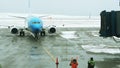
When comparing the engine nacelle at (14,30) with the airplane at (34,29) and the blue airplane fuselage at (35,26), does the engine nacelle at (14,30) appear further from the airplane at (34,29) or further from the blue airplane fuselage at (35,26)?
the blue airplane fuselage at (35,26)

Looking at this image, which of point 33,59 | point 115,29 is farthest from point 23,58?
point 115,29

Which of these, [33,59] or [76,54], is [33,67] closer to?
[33,59]

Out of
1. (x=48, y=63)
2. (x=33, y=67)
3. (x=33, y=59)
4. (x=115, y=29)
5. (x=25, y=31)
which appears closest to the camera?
(x=33, y=67)

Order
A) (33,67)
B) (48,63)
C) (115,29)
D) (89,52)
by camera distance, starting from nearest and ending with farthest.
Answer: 1. (33,67)
2. (48,63)
3. (115,29)
4. (89,52)

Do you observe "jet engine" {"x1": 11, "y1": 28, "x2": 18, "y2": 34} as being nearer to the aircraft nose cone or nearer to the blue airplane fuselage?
the blue airplane fuselage

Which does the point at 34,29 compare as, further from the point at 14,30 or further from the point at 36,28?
the point at 14,30

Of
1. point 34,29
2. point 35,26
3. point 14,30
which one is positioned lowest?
point 14,30

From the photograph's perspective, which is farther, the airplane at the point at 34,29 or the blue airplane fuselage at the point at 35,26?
the airplane at the point at 34,29

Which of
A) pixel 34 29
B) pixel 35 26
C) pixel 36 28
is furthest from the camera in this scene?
pixel 35 26

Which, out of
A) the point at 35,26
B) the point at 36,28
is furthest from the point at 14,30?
the point at 36,28

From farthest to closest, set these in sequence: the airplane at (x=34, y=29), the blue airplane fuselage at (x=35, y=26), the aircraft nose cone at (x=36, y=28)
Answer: the airplane at (x=34, y=29) < the blue airplane fuselage at (x=35, y=26) < the aircraft nose cone at (x=36, y=28)

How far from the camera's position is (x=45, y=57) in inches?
1003

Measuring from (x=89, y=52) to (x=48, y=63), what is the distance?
646cm

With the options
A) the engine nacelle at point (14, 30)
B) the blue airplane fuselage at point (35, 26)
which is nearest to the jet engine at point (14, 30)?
the engine nacelle at point (14, 30)
